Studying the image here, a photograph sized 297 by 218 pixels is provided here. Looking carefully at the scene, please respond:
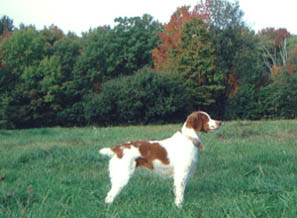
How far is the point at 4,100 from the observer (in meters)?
32.8

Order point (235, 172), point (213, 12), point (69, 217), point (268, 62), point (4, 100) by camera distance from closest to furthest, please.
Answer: point (69, 217)
point (235, 172)
point (4, 100)
point (213, 12)
point (268, 62)

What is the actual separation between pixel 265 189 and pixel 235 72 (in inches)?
1223

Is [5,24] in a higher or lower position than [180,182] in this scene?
higher

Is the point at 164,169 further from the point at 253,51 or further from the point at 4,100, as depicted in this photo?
the point at 253,51

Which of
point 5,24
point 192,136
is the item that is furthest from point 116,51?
point 192,136

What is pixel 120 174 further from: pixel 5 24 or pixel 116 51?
pixel 5 24

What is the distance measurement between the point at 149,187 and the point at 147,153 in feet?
2.68

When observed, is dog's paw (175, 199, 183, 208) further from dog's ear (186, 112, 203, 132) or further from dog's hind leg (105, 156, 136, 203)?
dog's ear (186, 112, 203, 132)

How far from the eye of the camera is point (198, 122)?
5691 millimetres

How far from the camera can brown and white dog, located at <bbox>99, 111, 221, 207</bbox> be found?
5.36 meters

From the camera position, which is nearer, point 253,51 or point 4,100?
point 4,100

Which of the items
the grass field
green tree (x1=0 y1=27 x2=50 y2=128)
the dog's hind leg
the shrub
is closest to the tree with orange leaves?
the shrub

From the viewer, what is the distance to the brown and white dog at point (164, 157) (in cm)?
536

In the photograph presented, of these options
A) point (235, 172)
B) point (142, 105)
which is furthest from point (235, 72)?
point (235, 172)
